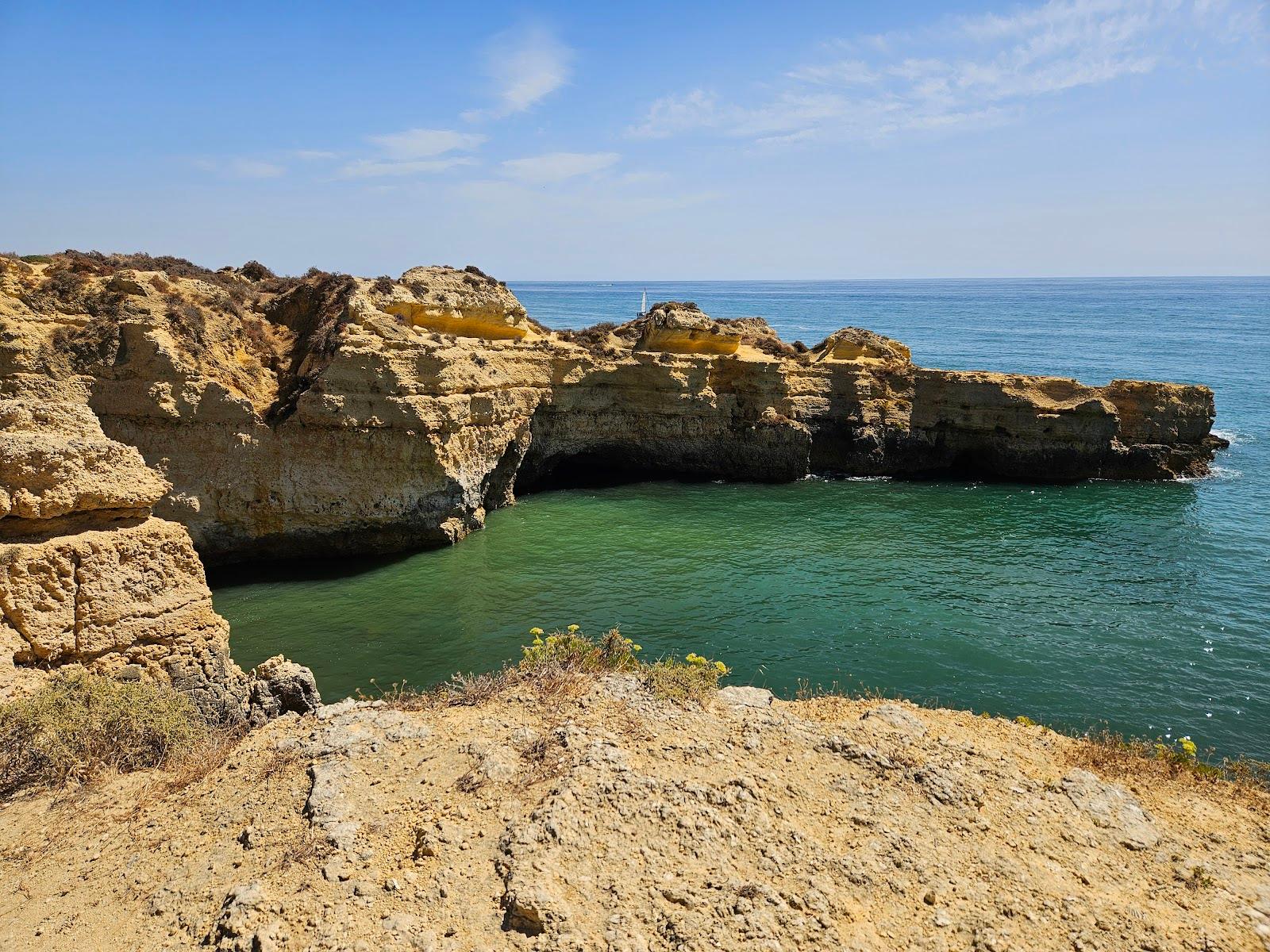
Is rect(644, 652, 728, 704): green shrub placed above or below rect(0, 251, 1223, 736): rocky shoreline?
below

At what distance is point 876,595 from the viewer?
1747 cm

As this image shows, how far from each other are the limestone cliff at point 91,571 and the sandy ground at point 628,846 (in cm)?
222

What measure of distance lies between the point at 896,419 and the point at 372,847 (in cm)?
2899

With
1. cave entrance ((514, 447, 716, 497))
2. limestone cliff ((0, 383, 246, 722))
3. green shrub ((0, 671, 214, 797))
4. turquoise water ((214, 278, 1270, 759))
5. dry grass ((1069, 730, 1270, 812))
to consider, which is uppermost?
limestone cliff ((0, 383, 246, 722))

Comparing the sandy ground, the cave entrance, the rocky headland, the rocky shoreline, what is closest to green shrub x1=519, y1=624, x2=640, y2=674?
the rocky headland

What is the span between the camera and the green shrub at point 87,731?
269 inches

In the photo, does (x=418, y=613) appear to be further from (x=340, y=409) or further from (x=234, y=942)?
(x=234, y=942)

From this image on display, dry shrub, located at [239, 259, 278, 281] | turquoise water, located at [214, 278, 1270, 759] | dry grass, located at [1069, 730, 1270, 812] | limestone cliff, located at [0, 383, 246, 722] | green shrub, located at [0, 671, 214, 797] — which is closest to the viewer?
green shrub, located at [0, 671, 214, 797]

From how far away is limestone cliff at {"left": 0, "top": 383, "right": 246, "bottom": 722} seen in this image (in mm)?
7973

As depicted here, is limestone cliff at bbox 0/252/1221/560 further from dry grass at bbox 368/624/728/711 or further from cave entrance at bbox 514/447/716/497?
dry grass at bbox 368/624/728/711

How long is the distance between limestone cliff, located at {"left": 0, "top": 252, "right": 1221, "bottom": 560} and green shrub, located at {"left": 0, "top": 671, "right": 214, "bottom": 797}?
1119 cm

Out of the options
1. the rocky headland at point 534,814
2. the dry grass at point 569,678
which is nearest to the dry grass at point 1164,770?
the rocky headland at point 534,814

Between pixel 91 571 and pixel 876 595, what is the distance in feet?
50.2

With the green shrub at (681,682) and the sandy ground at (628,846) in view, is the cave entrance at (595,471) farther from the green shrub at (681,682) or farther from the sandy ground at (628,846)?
the sandy ground at (628,846)
